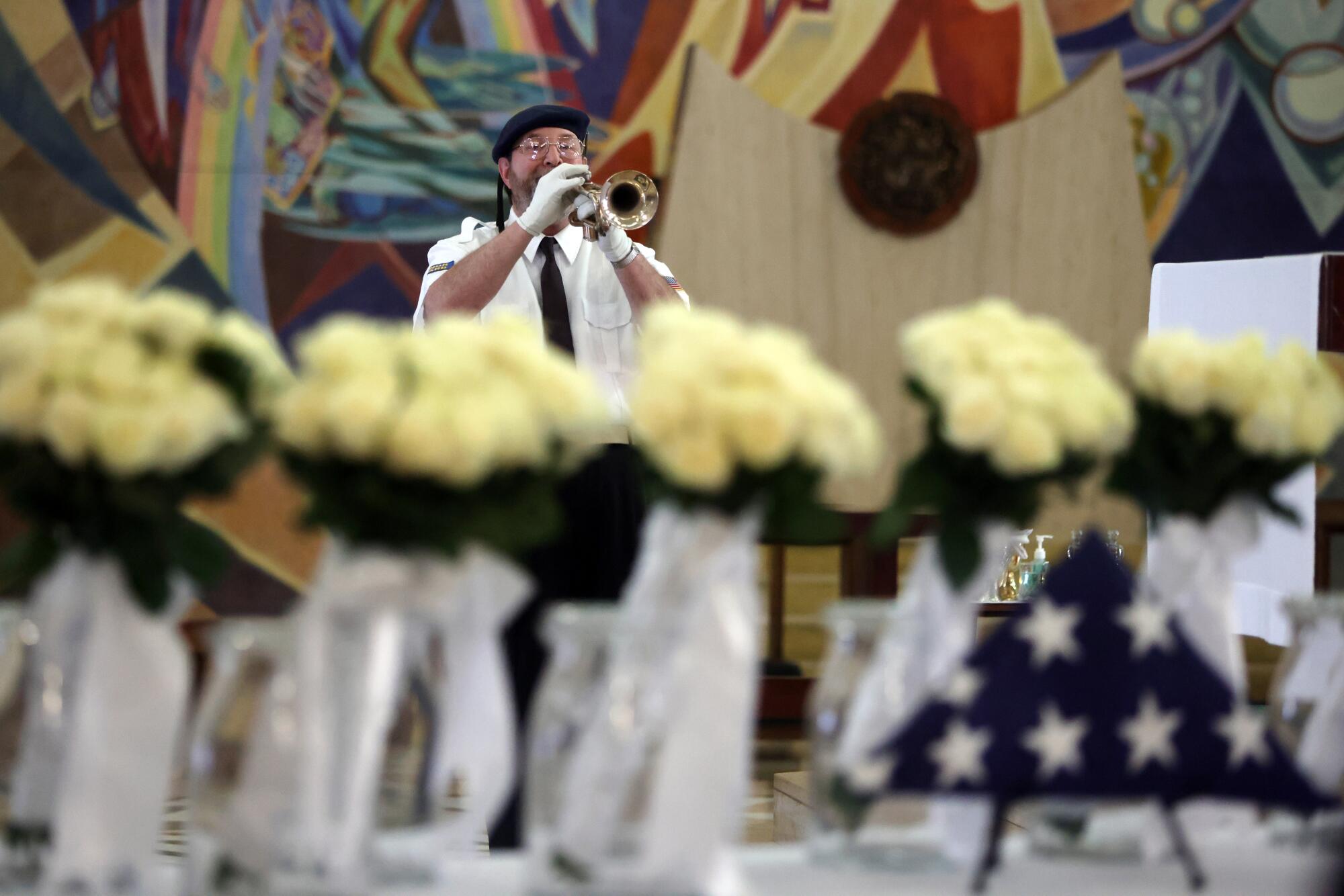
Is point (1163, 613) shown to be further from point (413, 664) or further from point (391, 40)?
point (391, 40)

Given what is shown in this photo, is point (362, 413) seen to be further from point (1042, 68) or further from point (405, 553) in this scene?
point (1042, 68)

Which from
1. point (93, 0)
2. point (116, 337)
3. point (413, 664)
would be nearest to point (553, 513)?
point (413, 664)

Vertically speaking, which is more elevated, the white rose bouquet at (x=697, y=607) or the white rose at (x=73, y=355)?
the white rose at (x=73, y=355)

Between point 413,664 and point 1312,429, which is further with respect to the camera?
point 1312,429

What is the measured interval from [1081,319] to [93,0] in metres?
3.34

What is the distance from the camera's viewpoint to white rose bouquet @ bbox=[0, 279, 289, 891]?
0.96 m

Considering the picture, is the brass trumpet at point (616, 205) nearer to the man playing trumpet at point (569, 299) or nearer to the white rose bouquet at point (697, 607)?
the man playing trumpet at point (569, 299)

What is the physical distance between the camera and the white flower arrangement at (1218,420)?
3.91ft

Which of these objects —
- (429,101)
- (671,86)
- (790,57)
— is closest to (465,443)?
(429,101)

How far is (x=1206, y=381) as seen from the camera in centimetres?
119

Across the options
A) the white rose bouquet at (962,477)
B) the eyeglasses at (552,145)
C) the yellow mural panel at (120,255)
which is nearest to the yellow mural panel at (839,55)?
the yellow mural panel at (120,255)

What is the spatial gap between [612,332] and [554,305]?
0.14 meters

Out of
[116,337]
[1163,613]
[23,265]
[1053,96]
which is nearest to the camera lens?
[116,337]

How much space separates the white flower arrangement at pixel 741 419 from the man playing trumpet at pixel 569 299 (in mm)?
1753
